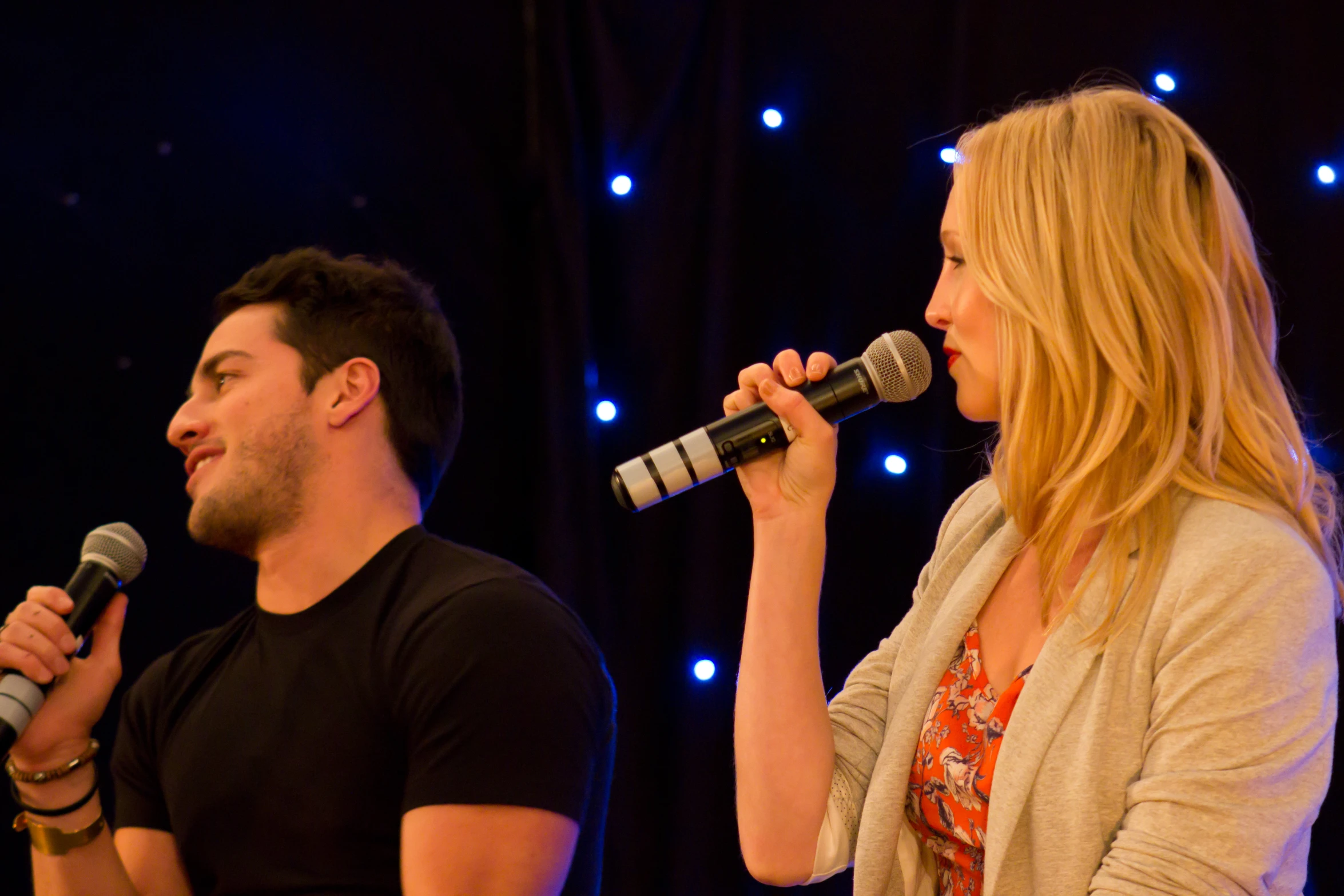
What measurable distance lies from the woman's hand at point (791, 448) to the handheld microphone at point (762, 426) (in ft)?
0.05

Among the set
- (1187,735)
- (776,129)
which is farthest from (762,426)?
(776,129)

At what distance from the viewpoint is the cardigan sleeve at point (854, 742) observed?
132 centimetres

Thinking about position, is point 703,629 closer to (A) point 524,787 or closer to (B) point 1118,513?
(A) point 524,787

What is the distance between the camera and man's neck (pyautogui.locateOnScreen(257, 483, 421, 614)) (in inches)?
69.5

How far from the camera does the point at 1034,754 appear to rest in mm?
1099

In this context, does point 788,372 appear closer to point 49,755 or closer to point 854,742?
point 854,742

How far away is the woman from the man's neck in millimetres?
738

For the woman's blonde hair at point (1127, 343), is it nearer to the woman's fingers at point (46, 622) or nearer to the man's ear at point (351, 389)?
the man's ear at point (351, 389)

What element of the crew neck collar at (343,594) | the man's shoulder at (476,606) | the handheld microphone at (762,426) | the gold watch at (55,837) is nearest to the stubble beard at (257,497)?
the crew neck collar at (343,594)

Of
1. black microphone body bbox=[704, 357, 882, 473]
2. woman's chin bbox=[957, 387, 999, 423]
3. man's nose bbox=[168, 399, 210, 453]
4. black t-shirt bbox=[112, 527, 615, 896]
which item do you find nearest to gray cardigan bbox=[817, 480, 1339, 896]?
woman's chin bbox=[957, 387, 999, 423]

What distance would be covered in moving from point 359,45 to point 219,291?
0.64 meters

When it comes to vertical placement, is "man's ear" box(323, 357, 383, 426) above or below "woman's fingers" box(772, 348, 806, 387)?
above

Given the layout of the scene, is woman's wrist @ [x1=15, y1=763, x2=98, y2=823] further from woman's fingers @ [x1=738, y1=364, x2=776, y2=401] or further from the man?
woman's fingers @ [x1=738, y1=364, x2=776, y2=401]

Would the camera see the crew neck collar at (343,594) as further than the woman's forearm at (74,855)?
Yes
